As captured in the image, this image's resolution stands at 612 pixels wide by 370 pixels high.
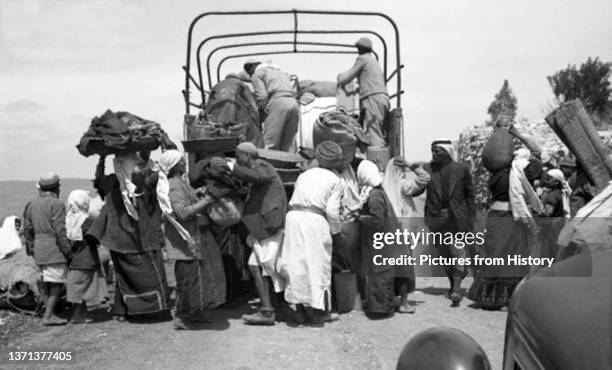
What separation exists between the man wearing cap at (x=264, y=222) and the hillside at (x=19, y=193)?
5.03m

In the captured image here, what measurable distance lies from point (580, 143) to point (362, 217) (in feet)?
12.1

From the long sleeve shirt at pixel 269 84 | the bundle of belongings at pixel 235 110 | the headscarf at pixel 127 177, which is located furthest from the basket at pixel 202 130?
the long sleeve shirt at pixel 269 84

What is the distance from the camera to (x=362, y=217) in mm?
6520

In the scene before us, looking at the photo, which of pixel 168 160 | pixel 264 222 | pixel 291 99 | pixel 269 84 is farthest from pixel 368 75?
pixel 168 160

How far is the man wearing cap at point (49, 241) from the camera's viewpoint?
630 centimetres

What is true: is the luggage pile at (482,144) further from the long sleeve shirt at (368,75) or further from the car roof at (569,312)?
the car roof at (569,312)

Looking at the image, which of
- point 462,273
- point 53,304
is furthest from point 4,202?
point 462,273

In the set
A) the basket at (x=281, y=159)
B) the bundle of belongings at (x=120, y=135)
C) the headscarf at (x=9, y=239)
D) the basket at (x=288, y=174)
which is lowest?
the headscarf at (x=9, y=239)

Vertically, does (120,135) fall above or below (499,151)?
above

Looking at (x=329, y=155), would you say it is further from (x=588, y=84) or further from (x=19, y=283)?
(x=588, y=84)

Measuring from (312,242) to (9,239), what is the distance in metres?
3.84

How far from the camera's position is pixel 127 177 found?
20.3 ft

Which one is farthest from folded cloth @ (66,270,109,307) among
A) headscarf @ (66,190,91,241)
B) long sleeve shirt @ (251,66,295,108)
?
long sleeve shirt @ (251,66,295,108)

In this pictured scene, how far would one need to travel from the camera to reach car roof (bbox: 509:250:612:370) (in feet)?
4.83
